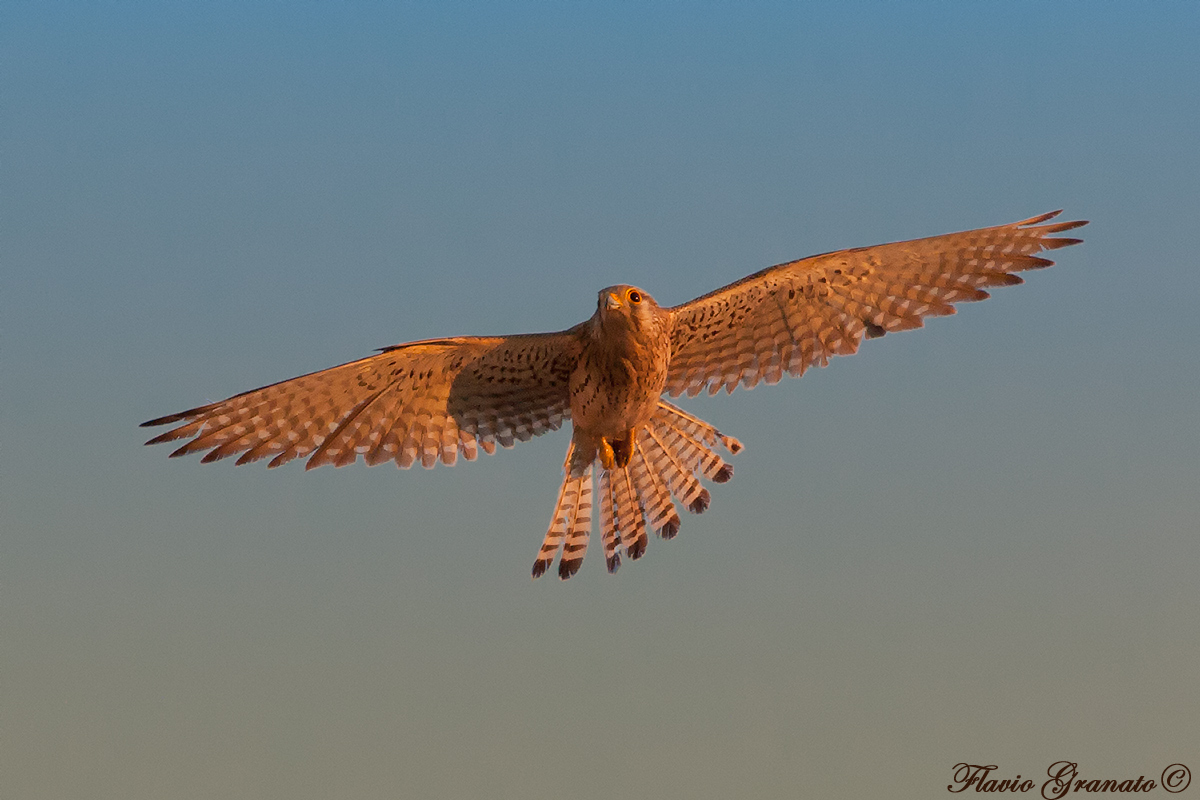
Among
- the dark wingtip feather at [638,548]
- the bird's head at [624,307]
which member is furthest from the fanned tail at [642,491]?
the bird's head at [624,307]

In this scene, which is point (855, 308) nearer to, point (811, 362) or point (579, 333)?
point (811, 362)

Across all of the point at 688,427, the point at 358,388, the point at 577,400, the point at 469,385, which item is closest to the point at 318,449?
the point at 358,388

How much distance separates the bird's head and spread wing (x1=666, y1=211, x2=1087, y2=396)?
0.77 m

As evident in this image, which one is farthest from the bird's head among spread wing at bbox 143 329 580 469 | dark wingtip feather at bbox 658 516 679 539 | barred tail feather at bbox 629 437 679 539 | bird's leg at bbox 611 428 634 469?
dark wingtip feather at bbox 658 516 679 539

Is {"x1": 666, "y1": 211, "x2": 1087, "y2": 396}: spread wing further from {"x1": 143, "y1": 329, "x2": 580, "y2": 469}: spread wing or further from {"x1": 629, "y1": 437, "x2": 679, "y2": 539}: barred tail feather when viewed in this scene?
{"x1": 143, "y1": 329, "x2": 580, "y2": 469}: spread wing

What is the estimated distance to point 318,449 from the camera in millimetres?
8094

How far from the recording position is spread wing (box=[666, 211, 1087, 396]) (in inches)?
327

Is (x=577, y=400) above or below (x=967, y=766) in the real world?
above

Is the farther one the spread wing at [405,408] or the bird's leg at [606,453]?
the bird's leg at [606,453]

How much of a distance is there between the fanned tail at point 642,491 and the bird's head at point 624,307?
4.52 ft

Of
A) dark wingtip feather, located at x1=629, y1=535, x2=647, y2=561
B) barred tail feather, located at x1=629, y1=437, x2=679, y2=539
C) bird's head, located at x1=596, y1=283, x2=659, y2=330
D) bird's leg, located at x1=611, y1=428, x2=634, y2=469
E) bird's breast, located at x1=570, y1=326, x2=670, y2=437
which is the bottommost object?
dark wingtip feather, located at x1=629, y1=535, x2=647, y2=561

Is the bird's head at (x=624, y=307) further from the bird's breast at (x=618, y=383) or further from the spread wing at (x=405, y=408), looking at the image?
the spread wing at (x=405, y=408)

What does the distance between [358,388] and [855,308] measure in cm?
372

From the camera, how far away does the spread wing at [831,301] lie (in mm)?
8297
